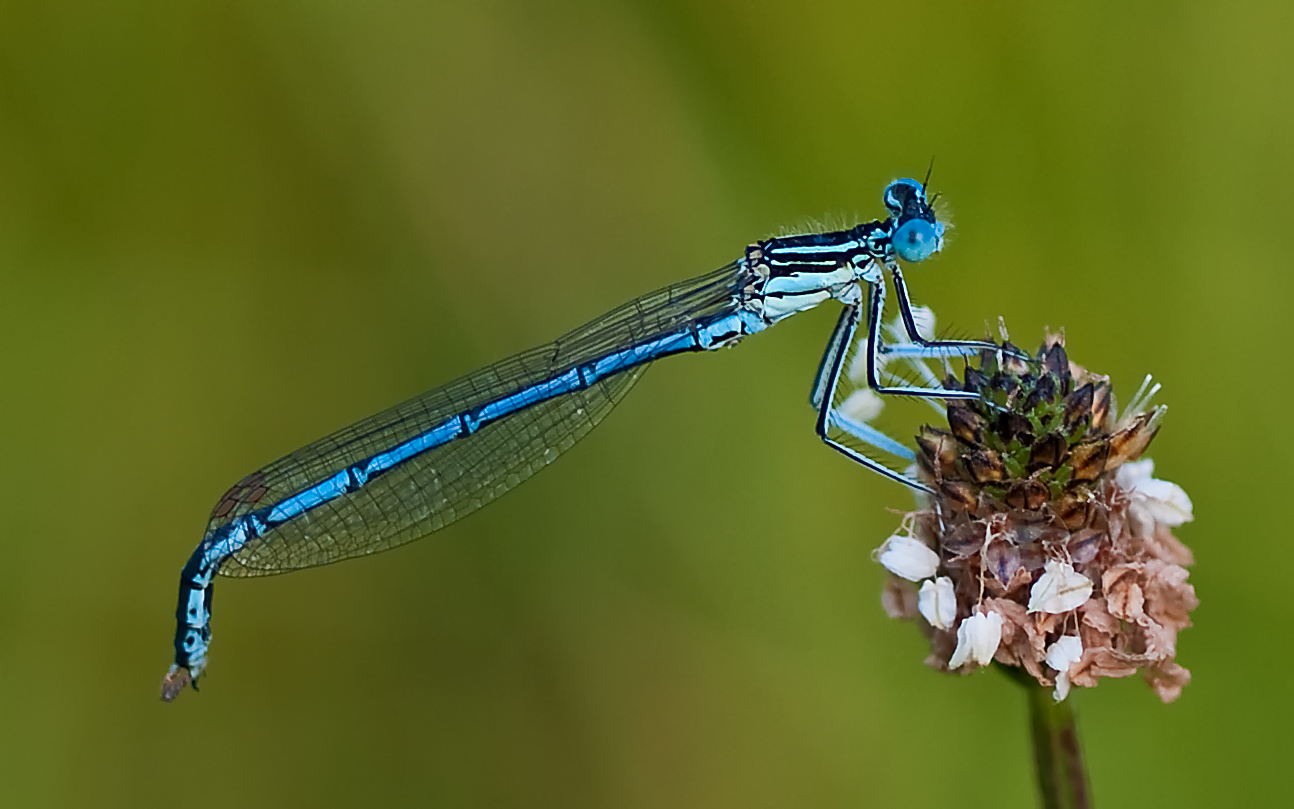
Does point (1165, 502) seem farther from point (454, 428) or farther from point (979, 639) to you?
point (454, 428)

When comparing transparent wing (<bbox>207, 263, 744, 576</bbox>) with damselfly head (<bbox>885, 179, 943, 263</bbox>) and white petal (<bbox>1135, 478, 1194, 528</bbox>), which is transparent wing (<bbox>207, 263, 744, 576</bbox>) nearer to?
damselfly head (<bbox>885, 179, 943, 263</bbox>)

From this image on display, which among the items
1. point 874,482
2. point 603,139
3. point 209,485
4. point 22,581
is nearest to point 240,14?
point 603,139

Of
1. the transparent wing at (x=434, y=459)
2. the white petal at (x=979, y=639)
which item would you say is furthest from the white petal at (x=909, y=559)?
the transparent wing at (x=434, y=459)

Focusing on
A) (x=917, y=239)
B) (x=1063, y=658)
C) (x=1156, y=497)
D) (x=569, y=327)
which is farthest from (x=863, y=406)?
(x=569, y=327)

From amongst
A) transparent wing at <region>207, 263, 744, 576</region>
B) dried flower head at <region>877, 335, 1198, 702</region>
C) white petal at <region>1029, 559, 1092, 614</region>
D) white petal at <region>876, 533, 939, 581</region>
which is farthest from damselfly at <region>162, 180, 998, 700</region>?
white petal at <region>1029, 559, 1092, 614</region>

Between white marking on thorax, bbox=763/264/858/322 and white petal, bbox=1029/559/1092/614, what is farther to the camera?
white marking on thorax, bbox=763/264/858/322
